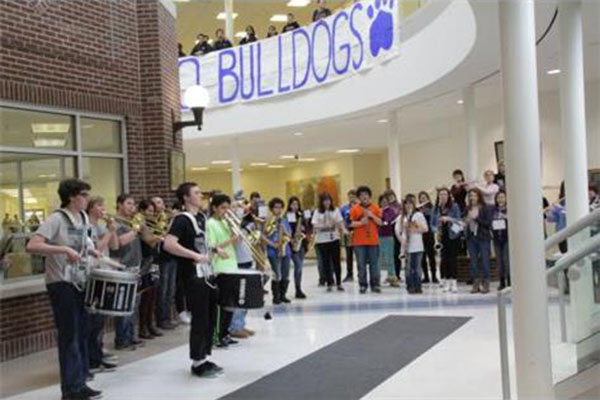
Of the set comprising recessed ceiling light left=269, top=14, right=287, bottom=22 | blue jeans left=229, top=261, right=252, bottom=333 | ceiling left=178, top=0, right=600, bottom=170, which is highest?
recessed ceiling light left=269, top=14, right=287, bottom=22

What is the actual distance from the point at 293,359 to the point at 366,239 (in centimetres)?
483

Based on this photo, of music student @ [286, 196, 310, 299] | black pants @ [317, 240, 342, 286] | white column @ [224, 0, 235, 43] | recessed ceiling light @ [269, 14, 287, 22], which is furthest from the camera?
recessed ceiling light @ [269, 14, 287, 22]

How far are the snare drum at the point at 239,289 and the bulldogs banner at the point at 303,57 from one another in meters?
7.54

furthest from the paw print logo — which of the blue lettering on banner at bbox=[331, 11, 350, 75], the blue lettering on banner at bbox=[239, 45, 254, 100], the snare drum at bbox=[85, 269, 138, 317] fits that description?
the snare drum at bbox=[85, 269, 138, 317]

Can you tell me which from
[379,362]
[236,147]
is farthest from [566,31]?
[236,147]

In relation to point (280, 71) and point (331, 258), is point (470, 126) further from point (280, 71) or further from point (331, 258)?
point (280, 71)

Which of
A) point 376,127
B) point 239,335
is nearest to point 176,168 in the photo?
point 239,335

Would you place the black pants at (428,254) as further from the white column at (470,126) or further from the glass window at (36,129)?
the glass window at (36,129)

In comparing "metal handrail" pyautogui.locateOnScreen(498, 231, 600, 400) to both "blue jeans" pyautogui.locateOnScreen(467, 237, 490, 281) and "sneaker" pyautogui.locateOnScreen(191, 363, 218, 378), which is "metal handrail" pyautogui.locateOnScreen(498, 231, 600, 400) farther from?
"blue jeans" pyautogui.locateOnScreen(467, 237, 490, 281)

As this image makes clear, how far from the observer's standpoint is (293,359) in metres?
6.84

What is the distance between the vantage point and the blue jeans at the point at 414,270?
36.6 feet

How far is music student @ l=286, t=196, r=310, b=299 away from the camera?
11.3 meters

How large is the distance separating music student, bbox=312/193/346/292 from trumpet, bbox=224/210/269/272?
3.10 meters

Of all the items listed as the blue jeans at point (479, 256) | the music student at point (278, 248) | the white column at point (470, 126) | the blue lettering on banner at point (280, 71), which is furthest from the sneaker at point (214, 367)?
the blue lettering on banner at point (280, 71)
